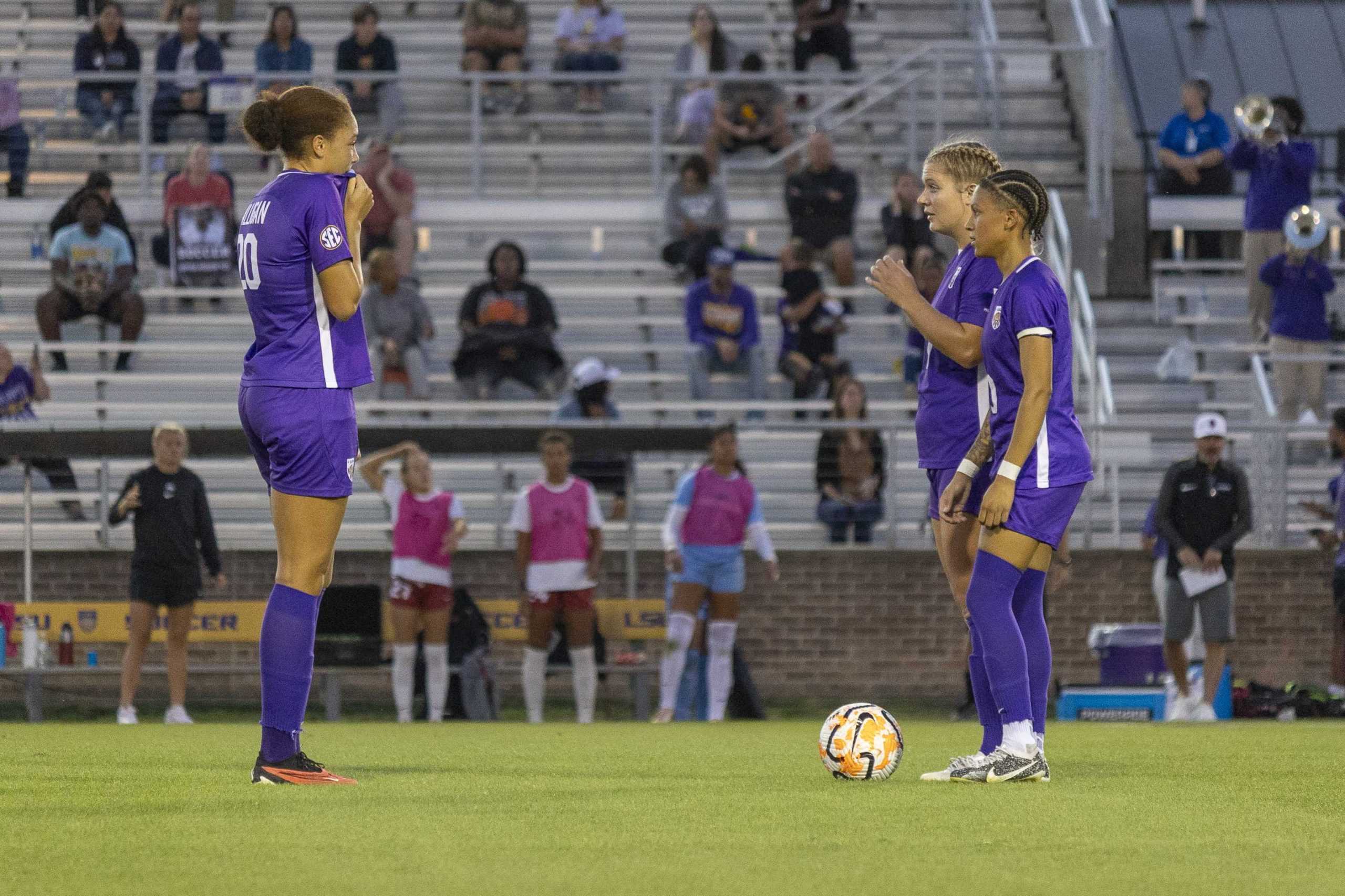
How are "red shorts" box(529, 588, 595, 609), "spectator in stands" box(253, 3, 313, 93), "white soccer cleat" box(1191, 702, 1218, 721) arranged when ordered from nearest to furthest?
"white soccer cleat" box(1191, 702, 1218, 721) < "red shorts" box(529, 588, 595, 609) < "spectator in stands" box(253, 3, 313, 93)

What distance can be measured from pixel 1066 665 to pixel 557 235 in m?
7.33

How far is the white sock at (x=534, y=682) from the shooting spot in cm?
1467

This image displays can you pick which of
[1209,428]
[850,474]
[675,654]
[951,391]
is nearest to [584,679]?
[675,654]

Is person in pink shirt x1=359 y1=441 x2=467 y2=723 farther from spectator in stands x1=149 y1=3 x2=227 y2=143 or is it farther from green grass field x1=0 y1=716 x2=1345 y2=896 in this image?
spectator in stands x1=149 y1=3 x2=227 y2=143

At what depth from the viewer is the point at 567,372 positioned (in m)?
18.4

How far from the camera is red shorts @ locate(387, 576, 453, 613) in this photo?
14.9 metres

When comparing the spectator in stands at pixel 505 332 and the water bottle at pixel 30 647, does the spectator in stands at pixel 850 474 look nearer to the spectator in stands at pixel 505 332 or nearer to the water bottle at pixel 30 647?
the spectator in stands at pixel 505 332

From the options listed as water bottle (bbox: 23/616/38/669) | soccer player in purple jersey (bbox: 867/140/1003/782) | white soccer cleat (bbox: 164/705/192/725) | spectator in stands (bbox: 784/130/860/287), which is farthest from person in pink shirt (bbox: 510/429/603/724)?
soccer player in purple jersey (bbox: 867/140/1003/782)

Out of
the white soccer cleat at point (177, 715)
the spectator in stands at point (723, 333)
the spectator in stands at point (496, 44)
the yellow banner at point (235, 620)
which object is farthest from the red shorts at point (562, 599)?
the spectator in stands at point (496, 44)

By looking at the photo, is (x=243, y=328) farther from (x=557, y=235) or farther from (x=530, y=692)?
(x=530, y=692)

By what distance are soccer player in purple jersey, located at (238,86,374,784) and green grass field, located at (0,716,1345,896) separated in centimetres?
39

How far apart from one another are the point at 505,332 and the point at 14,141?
652 cm

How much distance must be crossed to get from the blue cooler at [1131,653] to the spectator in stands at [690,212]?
5.90 metres

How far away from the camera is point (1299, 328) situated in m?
Answer: 18.4
